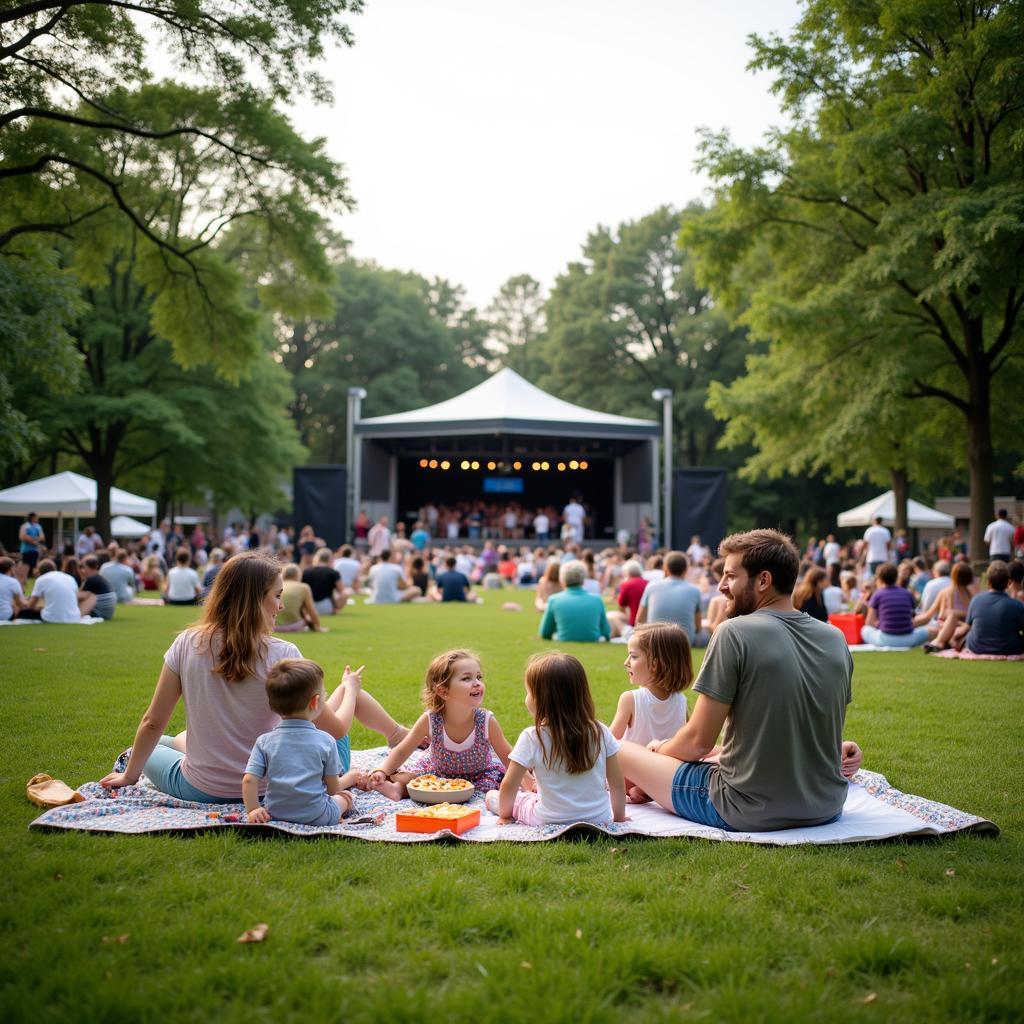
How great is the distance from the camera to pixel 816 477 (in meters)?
41.4

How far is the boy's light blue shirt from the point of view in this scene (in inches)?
146

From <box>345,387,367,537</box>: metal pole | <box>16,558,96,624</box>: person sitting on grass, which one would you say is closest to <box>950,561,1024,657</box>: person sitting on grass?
<box>16,558,96,624</box>: person sitting on grass

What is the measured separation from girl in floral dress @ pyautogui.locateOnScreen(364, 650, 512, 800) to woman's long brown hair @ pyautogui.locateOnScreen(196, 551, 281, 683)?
84 centimetres

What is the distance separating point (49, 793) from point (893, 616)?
9100mm

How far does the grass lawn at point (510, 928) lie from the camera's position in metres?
2.27

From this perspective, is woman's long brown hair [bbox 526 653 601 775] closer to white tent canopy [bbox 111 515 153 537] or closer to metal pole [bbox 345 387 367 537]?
metal pole [bbox 345 387 367 537]

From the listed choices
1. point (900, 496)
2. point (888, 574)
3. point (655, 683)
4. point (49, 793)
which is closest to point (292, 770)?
point (49, 793)

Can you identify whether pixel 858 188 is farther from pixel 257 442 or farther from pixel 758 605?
pixel 257 442

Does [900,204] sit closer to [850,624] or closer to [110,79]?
[850,624]

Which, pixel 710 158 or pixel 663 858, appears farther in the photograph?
pixel 710 158

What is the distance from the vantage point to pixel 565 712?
12.1 ft

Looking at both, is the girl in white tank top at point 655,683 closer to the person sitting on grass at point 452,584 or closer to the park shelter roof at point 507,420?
the person sitting on grass at point 452,584

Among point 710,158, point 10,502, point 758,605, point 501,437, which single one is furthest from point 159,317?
point 758,605

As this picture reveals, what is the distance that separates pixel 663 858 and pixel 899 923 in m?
0.85
